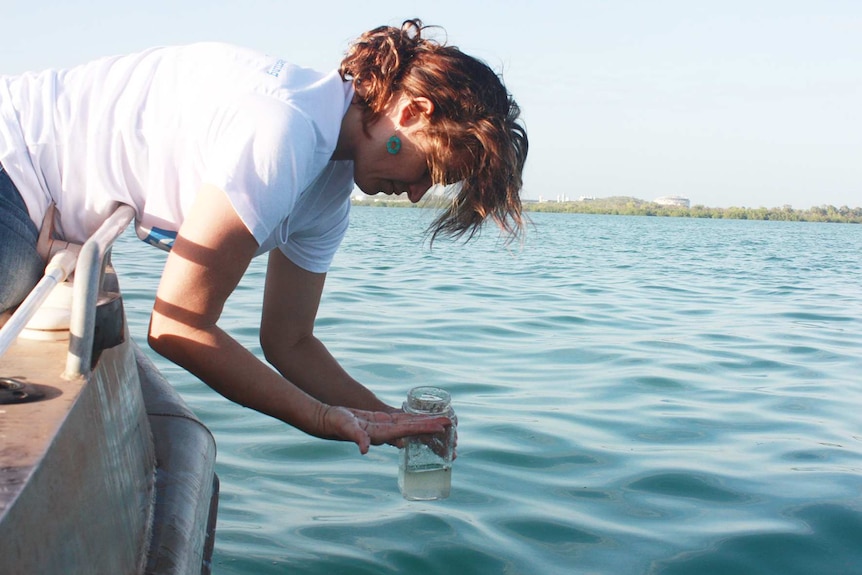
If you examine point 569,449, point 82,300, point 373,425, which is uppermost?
point 82,300

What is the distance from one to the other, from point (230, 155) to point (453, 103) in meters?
0.58

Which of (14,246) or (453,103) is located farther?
(453,103)

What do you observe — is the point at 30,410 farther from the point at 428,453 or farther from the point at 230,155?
the point at 428,453

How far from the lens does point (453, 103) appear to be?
7.41 ft

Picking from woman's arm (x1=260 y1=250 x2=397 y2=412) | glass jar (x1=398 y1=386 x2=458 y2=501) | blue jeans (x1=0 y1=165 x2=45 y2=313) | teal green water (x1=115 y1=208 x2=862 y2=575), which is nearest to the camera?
blue jeans (x1=0 y1=165 x2=45 y2=313)

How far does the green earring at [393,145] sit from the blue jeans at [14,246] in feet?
2.68

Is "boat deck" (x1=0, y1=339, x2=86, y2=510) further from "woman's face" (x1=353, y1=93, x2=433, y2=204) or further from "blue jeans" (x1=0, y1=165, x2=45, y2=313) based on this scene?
"woman's face" (x1=353, y1=93, x2=433, y2=204)

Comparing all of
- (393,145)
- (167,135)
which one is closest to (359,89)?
(393,145)

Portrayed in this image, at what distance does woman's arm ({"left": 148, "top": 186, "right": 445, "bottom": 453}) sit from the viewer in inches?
78.4

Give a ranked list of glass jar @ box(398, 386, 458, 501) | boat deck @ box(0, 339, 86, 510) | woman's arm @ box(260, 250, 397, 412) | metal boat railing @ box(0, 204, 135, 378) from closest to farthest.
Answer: boat deck @ box(0, 339, 86, 510) → metal boat railing @ box(0, 204, 135, 378) → glass jar @ box(398, 386, 458, 501) → woman's arm @ box(260, 250, 397, 412)

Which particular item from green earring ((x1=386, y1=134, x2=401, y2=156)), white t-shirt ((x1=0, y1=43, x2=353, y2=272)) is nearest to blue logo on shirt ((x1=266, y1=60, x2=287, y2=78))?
white t-shirt ((x1=0, y1=43, x2=353, y2=272))

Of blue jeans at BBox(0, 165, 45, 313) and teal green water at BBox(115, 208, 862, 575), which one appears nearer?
blue jeans at BBox(0, 165, 45, 313)

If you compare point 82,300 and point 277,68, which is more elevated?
point 277,68

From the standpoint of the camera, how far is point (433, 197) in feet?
8.38
